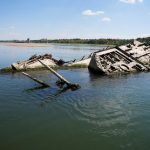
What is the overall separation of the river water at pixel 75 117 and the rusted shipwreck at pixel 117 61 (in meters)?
5.52

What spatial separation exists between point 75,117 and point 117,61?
1571 cm

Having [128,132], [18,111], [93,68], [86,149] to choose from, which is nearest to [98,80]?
[93,68]

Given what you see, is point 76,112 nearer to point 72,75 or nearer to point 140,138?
point 140,138

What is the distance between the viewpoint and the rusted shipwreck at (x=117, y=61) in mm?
25459

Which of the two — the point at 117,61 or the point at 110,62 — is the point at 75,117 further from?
the point at 117,61

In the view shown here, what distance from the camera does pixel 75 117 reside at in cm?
1237

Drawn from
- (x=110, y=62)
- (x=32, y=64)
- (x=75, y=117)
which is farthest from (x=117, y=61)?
(x=75, y=117)

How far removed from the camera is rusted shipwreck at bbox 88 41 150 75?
25459mm

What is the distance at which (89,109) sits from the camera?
13492 mm

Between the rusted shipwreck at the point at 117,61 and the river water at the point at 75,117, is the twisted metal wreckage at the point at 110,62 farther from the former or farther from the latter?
the river water at the point at 75,117

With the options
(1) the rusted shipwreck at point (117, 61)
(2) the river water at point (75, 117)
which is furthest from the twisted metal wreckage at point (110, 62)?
(2) the river water at point (75, 117)

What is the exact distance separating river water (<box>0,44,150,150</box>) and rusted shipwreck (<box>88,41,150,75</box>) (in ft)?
18.1

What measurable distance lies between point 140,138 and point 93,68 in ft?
56.1

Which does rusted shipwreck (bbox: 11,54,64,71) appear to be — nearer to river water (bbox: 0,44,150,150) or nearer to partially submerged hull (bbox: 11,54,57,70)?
partially submerged hull (bbox: 11,54,57,70)
